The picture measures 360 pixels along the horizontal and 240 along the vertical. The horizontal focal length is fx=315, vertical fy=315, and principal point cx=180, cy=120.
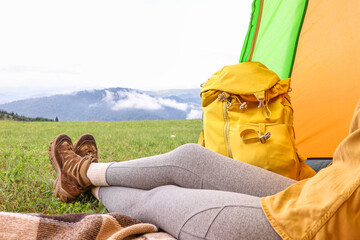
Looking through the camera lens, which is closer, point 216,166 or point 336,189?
point 336,189

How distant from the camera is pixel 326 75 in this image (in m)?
2.38

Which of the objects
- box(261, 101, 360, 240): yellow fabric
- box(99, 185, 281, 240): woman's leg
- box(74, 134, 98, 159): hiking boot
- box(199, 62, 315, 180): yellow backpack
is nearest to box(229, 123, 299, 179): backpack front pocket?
box(199, 62, 315, 180): yellow backpack

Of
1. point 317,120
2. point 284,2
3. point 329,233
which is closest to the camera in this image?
point 329,233

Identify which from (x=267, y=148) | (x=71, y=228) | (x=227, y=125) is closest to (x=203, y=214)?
(x=71, y=228)

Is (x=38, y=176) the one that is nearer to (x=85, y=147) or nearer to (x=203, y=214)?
(x=85, y=147)

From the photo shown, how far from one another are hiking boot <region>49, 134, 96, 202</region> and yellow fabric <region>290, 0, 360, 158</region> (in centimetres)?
169

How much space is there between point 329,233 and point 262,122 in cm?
97

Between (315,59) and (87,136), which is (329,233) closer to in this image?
(87,136)

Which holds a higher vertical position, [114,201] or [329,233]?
[329,233]

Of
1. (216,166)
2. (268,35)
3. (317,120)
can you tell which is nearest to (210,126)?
(216,166)

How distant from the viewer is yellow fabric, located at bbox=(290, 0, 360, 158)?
223 centimetres

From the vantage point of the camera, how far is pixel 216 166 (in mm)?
1325

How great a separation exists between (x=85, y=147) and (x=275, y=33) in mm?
1828

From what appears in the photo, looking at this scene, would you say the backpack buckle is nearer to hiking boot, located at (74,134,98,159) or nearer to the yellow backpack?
the yellow backpack
